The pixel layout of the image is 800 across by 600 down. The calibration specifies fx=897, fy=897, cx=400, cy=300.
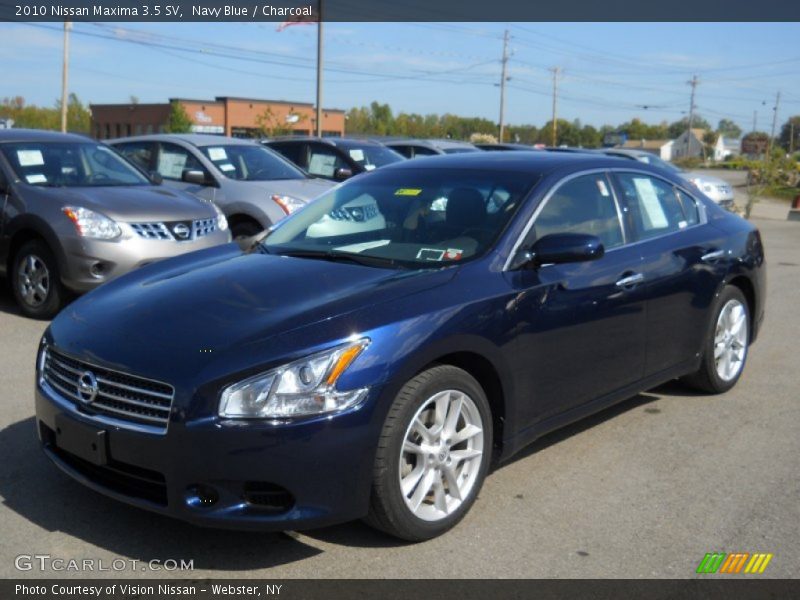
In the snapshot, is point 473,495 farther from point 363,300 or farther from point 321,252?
point 321,252

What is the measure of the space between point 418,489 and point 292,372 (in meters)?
0.76

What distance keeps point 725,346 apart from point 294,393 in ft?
12.0

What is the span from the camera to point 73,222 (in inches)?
302

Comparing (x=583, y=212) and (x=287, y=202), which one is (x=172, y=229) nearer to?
(x=287, y=202)

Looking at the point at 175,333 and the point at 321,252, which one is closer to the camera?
the point at 175,333

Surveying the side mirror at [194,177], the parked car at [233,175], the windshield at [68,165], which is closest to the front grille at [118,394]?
the windshield at [68,165]

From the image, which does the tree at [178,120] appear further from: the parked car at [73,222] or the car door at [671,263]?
the car door at [671,263]

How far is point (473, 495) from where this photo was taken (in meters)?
3.90

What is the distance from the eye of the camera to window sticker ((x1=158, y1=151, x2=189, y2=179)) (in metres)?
10.9

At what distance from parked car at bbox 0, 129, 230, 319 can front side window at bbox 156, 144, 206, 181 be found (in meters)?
2.04

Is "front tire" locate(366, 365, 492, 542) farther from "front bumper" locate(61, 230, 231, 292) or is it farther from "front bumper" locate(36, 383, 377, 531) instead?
"front bumper" locate(61, 230, 231, 292)

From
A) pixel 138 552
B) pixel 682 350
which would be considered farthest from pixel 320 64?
pixel 138 552

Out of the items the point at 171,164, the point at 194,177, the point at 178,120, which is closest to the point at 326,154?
the point at 171,164

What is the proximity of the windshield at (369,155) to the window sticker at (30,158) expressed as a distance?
5439 mm
